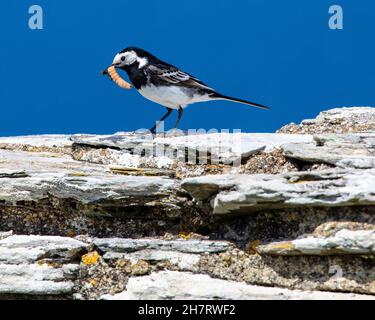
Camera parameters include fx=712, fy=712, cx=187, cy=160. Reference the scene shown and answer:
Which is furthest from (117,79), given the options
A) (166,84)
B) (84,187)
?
(84,187)

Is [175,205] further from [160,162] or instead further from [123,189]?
[160,162]

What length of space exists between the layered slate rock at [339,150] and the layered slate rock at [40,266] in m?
2.54

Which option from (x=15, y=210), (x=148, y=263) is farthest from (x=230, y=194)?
(x=15, y=210)

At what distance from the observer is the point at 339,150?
25.5 ft

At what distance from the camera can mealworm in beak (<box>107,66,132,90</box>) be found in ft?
39.1

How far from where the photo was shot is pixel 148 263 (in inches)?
280

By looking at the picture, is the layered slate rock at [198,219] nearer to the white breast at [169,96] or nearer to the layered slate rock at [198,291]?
the layered slate rock at [198,291]

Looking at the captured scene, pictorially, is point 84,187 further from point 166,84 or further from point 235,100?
point 235,100

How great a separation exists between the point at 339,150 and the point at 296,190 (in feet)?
4.22

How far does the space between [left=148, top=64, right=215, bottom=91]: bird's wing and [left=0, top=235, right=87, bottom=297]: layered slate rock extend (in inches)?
191

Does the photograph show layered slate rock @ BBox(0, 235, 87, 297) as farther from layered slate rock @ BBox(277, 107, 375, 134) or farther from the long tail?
the long tail

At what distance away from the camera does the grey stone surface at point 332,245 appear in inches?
254

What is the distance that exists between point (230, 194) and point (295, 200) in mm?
625

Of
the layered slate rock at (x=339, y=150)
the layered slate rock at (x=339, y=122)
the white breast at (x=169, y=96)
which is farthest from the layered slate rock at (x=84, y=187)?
the white breast at (x=169, y=96)
